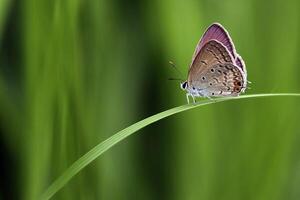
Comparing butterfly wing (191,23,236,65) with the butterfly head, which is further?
the butterfly head

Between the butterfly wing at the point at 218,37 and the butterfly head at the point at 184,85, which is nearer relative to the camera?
the butterfly wing at the point at 218,37

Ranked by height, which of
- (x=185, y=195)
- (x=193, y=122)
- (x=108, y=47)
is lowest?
(x=185, y=195)

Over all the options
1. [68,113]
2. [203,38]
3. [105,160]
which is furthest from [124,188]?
[203,38]

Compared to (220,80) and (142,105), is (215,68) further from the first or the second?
(142,105)

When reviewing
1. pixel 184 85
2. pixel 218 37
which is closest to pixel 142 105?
pixel 184 85

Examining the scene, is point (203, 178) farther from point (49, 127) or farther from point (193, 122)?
point (49, 127)

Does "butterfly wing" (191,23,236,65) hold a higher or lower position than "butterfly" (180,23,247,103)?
higher
